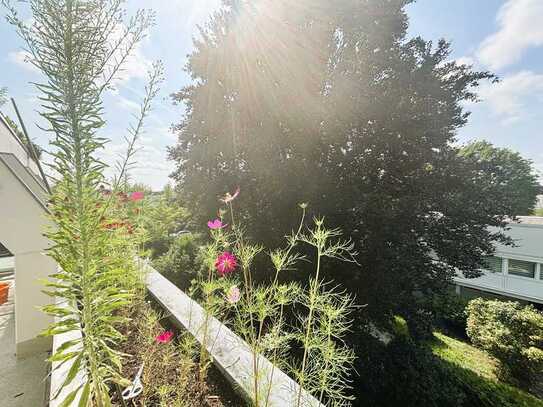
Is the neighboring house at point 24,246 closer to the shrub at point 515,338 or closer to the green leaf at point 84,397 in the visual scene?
the green leaf at point 84,397

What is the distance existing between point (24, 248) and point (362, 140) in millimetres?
5469

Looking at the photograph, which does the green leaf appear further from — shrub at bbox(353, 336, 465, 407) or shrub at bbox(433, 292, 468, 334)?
shrub at bbox(433, 292, 468, 334)

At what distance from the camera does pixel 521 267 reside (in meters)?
9.61

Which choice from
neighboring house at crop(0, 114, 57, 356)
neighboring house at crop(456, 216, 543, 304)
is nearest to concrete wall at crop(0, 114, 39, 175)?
neighboring house at crop(0, 114, 57, 356)

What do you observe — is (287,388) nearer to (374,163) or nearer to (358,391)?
(358,391)

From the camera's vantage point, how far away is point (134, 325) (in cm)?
196

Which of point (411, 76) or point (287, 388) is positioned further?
point (411, 76)

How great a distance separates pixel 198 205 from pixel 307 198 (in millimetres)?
2884

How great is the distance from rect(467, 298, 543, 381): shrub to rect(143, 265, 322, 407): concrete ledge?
724cm

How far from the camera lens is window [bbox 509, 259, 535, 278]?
9352 millimetres

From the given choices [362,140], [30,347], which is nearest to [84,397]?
[30,347]

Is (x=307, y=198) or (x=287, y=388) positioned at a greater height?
(x=307, y=198)

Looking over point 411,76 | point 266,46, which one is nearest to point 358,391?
point 411,76

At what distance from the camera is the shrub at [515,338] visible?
210 inches
